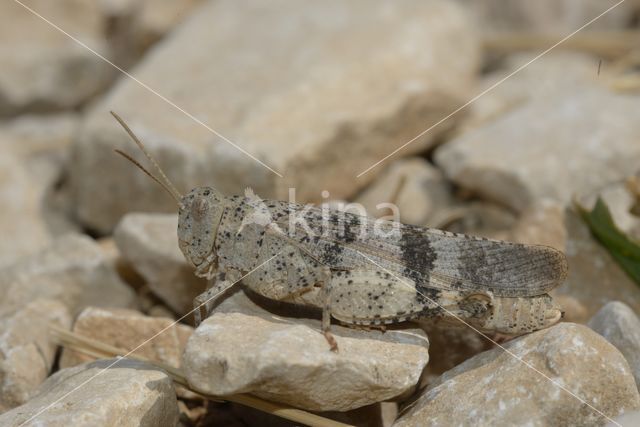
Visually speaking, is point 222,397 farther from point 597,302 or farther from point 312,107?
point 312,107

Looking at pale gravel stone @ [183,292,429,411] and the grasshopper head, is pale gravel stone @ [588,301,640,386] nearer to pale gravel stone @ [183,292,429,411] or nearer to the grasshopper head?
pale gravel stone @ [183,292,429,411]

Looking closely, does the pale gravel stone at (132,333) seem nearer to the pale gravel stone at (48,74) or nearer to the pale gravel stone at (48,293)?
the pale gravel stone at (48,293)

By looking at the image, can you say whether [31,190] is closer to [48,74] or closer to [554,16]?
[48,74]

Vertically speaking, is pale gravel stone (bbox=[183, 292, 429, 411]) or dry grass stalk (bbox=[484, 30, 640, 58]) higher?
dry grass stalk (bbox=[484, 30, 640, 58])

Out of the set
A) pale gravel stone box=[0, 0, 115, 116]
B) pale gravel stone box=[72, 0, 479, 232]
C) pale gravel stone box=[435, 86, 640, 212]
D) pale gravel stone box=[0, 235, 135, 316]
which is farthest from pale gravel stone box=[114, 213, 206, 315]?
pale gravel stone box=[0, 0, 115, 116]

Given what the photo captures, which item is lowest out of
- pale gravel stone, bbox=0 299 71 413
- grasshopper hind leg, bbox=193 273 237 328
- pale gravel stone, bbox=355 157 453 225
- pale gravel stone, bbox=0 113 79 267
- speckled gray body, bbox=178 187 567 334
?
pale gravel stone, bbox=0 113 79 267

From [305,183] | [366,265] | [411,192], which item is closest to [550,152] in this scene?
[411,192]
